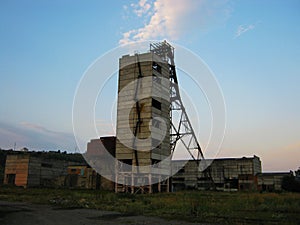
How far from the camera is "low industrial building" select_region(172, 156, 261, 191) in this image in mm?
49875

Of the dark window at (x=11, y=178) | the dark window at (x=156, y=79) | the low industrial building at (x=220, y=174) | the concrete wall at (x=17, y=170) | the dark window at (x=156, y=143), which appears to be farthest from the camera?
the dark window at (x=11, y=178)

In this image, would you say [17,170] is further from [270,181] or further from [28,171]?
[270,181]

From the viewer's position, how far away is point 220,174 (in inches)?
2060

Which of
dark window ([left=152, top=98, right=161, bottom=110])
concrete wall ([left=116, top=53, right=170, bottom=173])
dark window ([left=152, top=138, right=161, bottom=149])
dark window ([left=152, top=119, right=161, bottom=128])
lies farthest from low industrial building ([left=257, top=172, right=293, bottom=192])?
dark window ([left=152, top=98, right=161, bottom=110])

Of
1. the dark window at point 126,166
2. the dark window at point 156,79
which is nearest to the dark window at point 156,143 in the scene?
the dark window at point 126,166

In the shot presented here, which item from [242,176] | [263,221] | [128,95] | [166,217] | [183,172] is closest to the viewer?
[263,221]

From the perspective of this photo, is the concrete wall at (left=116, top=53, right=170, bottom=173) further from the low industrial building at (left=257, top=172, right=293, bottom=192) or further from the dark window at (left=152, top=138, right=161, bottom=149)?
the low industrial building at (left=257, top=172, right=293, bottom=192)

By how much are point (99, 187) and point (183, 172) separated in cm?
1590

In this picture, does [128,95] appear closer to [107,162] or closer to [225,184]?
[107,162]

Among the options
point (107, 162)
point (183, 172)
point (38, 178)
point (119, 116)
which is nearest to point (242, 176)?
point (183, 172)

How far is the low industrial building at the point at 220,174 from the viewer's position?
4988 cm

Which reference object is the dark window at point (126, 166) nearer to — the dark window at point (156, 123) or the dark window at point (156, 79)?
the dark window at point (156, 123)

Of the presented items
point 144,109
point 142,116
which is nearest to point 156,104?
point 144,109

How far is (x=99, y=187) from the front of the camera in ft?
156
